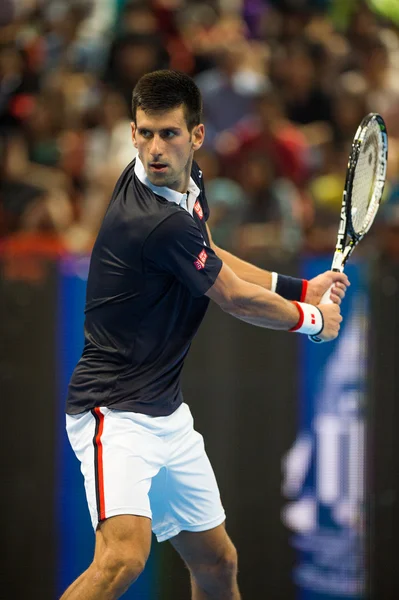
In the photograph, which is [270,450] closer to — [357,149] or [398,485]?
[398,485]

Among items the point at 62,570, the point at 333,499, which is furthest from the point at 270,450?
the point at 62,570

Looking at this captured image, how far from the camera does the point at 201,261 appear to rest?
392 centimetres

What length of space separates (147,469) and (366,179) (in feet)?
6.13

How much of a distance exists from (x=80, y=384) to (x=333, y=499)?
2.33 meters

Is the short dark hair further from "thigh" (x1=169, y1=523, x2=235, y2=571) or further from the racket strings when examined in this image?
"thigh" (x1=169, y1=523, x2=235, y2=571)

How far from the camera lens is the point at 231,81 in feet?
27.3

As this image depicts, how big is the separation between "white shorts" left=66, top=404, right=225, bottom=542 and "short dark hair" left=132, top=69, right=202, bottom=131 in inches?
→ 47.8

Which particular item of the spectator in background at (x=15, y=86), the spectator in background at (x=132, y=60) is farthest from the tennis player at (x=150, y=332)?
the spectator in background at (x=15, y=86)

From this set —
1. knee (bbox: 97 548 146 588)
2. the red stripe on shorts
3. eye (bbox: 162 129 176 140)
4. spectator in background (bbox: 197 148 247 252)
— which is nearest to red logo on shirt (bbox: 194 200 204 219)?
eye (bbox: 162 129 176 140)

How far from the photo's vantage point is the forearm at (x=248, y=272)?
461 centimetres

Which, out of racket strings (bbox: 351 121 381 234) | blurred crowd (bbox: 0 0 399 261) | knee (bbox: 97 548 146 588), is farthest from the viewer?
blurred crowd (bbox: 0 0 399 261)

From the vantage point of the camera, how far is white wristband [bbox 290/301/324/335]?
4188 mm

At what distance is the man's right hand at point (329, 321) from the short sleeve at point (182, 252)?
611mm

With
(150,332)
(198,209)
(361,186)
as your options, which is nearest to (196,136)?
(198,209)
